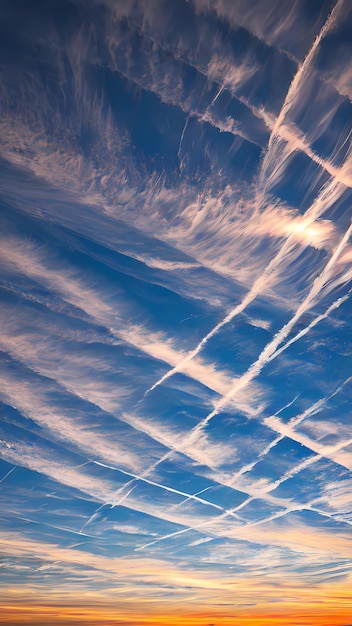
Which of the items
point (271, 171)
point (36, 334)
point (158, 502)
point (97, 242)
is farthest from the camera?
point (158, 502)

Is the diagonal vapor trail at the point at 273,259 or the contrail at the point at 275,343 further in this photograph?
the contrail at the point at 275,343

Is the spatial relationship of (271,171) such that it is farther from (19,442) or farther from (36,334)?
(19,442)

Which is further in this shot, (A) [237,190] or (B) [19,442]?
(B) [19,442]

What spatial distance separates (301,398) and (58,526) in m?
1.25

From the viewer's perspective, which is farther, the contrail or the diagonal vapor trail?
the contrail

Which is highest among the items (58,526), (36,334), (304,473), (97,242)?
(97,242)

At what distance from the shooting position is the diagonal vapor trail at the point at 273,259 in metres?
0.90

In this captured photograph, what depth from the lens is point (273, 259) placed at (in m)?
1.23

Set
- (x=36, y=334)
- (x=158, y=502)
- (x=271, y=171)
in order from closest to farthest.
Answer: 1. (x=271, y=171)
2. (x=36, y=334)
3. (x=158, y=502)

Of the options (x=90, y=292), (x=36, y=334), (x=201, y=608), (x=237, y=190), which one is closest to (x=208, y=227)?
(x=237, y=190)

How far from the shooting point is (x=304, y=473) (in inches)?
68.6

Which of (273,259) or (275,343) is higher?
(273,259)

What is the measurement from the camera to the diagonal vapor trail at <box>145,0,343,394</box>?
901 mm

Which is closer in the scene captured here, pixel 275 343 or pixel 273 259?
pixel 273 259
